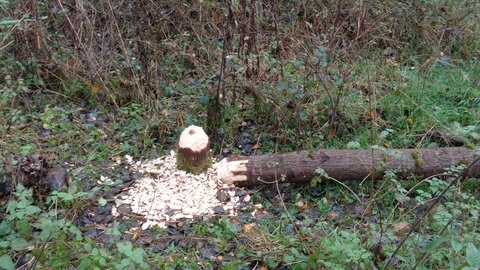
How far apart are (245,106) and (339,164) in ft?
3.77

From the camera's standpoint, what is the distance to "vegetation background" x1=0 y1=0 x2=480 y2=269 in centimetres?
305

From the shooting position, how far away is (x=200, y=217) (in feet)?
11.4

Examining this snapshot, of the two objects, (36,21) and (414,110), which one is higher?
(36,21)

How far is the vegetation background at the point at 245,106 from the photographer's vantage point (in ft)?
10.0

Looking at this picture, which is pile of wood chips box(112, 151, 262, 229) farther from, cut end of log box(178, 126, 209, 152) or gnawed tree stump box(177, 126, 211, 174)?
cut end of log box(178, 126, 209, 152)

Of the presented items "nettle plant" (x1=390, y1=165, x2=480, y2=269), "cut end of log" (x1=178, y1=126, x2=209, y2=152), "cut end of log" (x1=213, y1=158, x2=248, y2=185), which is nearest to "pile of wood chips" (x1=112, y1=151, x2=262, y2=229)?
"cut end of log" (x1=213, y1=158, x2=248, y2=185)

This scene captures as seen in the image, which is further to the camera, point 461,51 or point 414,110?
point 461,51

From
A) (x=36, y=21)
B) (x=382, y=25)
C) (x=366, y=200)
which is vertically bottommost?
(x=366, y=200)

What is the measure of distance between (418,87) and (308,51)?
3.32 feet

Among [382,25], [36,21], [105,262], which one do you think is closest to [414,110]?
[382,25]

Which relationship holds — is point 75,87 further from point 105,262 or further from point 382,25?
point 382,25

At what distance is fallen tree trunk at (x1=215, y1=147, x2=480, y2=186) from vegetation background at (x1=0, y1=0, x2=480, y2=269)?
104 millimetres

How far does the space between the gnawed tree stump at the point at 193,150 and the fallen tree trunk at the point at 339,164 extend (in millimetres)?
177

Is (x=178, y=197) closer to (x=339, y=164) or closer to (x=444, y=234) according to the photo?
(x=339, y=164)
